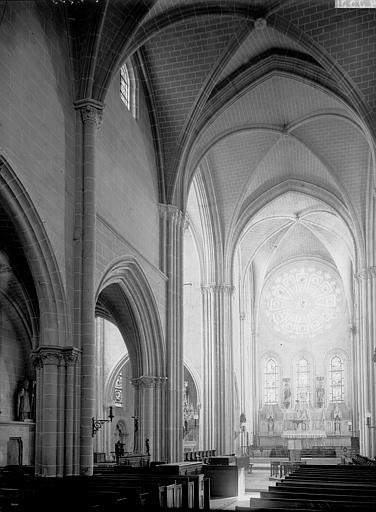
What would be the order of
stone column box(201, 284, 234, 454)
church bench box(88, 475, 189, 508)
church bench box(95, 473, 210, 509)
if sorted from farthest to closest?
stone column box(201, 284, 234, 454) < church bench box(95, 473, 210, 509) < church bench box(88, 475, 189, 508)

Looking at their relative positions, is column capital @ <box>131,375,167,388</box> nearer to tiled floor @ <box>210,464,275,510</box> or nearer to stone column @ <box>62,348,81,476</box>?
tiled floor @ <box>210,464,275,510</box>

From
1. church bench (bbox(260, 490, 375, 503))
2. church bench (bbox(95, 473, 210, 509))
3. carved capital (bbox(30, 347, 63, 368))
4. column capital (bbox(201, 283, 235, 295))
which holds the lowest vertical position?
church bench (bbox(95, 473, 210, 509))

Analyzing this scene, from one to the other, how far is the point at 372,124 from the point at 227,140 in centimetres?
957

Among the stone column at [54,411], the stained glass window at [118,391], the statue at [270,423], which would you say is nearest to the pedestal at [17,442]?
the stone column at [54,411]

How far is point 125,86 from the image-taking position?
23.2m

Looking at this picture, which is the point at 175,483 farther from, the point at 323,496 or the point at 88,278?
the point at 88,278

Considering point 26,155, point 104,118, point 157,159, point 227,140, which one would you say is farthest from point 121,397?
point 26,155

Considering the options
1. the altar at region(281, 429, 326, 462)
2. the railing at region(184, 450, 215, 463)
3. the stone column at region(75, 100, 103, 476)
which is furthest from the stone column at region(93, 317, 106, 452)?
the stone column at region(75, 100, 103, 476)

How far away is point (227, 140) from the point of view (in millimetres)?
31219

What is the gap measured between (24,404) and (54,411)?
890 centimetres

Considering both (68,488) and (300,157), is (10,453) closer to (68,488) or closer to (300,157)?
(68,488)

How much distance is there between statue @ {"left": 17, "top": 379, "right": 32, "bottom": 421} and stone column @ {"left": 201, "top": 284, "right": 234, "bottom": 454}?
10499 mm

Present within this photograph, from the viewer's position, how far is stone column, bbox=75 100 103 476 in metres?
17.0

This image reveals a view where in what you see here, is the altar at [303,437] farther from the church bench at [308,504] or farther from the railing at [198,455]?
the church bench at [308,504]
